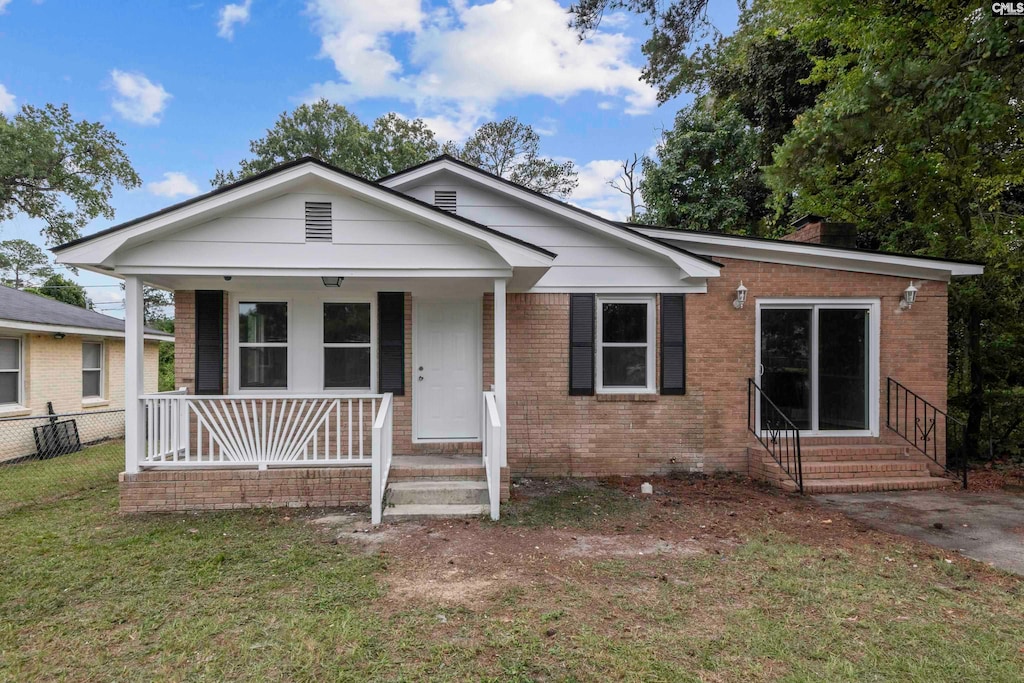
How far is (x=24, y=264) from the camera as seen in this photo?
30.7m

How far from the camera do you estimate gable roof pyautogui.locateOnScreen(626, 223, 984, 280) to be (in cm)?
725

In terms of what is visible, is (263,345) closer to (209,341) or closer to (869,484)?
(209,341)

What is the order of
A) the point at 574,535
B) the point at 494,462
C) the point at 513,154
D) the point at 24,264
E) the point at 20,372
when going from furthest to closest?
the point at 24,264
the point at 513,154
the point at 20,372
the point at 494,462
the point at 574,535

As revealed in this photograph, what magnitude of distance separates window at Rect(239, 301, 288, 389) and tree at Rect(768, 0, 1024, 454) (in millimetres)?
8053

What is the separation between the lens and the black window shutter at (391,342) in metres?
7.00

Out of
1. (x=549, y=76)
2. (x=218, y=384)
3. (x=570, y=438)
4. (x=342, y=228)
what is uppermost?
(x=549, y=76)

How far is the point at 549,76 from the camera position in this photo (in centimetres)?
2036

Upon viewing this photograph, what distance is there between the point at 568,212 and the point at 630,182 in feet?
59.7

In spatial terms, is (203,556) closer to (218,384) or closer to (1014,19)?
(218,384)

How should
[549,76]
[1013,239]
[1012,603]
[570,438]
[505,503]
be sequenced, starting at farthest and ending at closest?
[549,76] → [1013,239] → [570,438] → [505,503] → [1012,603]

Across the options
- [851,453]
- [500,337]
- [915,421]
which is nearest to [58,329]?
[500,337]

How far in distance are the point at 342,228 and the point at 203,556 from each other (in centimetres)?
337

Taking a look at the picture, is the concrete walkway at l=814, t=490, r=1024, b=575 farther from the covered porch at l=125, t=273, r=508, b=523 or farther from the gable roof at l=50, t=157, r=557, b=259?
the gable roof at l=50, t=157, r=557, b=259

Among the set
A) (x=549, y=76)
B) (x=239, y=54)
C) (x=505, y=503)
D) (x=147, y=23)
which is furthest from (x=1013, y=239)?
(x=147, y=23)
